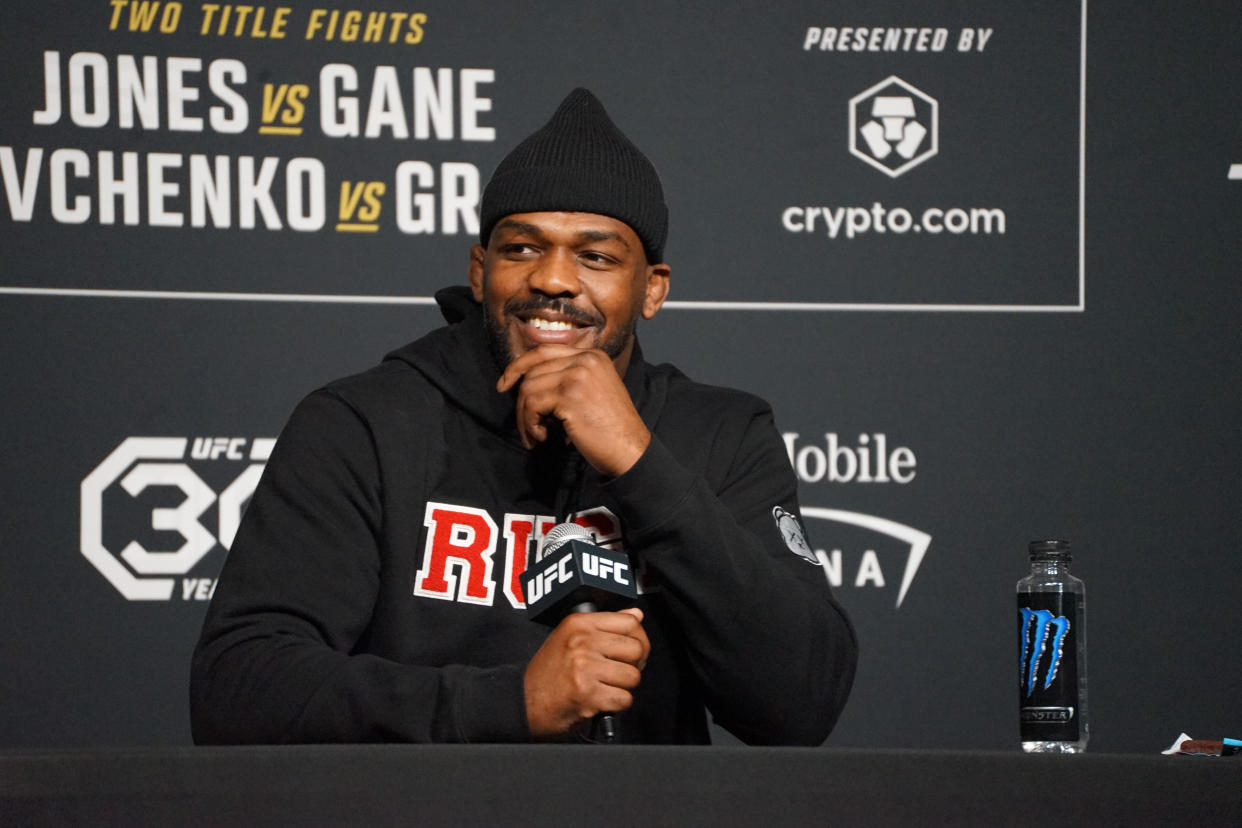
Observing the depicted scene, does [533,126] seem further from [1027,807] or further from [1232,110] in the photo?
[1027,807]

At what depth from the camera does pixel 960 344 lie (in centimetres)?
236

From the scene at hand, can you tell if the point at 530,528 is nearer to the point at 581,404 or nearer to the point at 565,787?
the point at 581,404

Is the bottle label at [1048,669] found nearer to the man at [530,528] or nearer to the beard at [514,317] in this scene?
the man at [530,528]

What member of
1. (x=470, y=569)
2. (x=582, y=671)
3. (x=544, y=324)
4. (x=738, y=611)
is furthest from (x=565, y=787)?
(x=544, y=324)

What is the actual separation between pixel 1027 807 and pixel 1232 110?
1907 millimetres

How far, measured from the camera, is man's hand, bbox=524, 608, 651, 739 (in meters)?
1.15

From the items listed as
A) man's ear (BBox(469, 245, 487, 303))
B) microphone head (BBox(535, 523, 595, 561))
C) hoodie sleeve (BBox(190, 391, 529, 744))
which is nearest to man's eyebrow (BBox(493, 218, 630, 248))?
man's ear (BBox(469, 245, 487, 303))

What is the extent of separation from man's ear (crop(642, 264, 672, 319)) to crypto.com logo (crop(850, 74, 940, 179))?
736 millimetres

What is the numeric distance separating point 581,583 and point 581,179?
2.03 feet

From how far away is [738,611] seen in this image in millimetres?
1376

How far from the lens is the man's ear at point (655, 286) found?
1764mm

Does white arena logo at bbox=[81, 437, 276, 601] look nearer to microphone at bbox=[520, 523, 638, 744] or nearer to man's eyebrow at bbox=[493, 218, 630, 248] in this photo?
man's eyebrow at bbox=[493, 218, 630, 248]

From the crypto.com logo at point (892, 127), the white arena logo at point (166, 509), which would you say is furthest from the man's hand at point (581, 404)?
the crypto.com logo at point (892, 127)

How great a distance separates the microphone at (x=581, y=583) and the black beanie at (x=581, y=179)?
1.66ft
